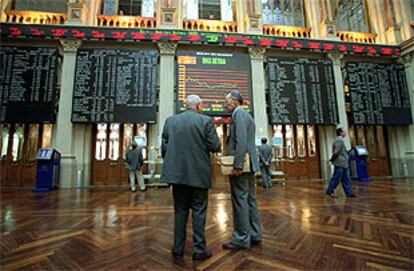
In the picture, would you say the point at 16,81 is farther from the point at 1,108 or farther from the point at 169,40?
the point at 169,40

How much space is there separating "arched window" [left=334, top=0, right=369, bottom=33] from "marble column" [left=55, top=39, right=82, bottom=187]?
37.5ft

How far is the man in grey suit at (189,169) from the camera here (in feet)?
5.67

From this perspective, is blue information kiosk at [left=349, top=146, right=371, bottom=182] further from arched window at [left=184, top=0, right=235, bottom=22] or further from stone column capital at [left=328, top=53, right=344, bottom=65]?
arched window at [left=184, top=0, right=235, bottom=22]

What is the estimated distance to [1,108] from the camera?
700 cm

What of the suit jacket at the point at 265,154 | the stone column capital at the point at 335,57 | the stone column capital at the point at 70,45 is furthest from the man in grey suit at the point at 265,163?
A: the stone column capital at the point at 70,45

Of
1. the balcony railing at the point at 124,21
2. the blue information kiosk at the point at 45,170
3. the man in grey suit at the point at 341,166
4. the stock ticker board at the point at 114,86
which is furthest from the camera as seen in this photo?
the balcony railing at the point at 124,21

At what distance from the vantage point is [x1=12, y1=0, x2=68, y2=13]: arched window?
8523 millimetres

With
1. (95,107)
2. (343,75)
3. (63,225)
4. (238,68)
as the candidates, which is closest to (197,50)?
(238,68)

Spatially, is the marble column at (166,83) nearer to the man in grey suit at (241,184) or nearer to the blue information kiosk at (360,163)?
the man in grey suit at (241,184)

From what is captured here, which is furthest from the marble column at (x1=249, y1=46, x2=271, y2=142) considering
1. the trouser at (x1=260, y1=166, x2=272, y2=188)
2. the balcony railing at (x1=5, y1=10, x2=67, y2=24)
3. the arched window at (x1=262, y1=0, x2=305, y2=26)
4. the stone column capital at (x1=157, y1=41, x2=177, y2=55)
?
the balcony railing at (x1=5, y1=10, x2=67, y2=24)

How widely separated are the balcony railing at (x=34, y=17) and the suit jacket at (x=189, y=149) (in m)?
9.08

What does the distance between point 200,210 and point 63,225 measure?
1.92 meters

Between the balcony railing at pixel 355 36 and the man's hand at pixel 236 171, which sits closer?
the man's hand at pixel 236 171

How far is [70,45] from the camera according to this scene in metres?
7.75
